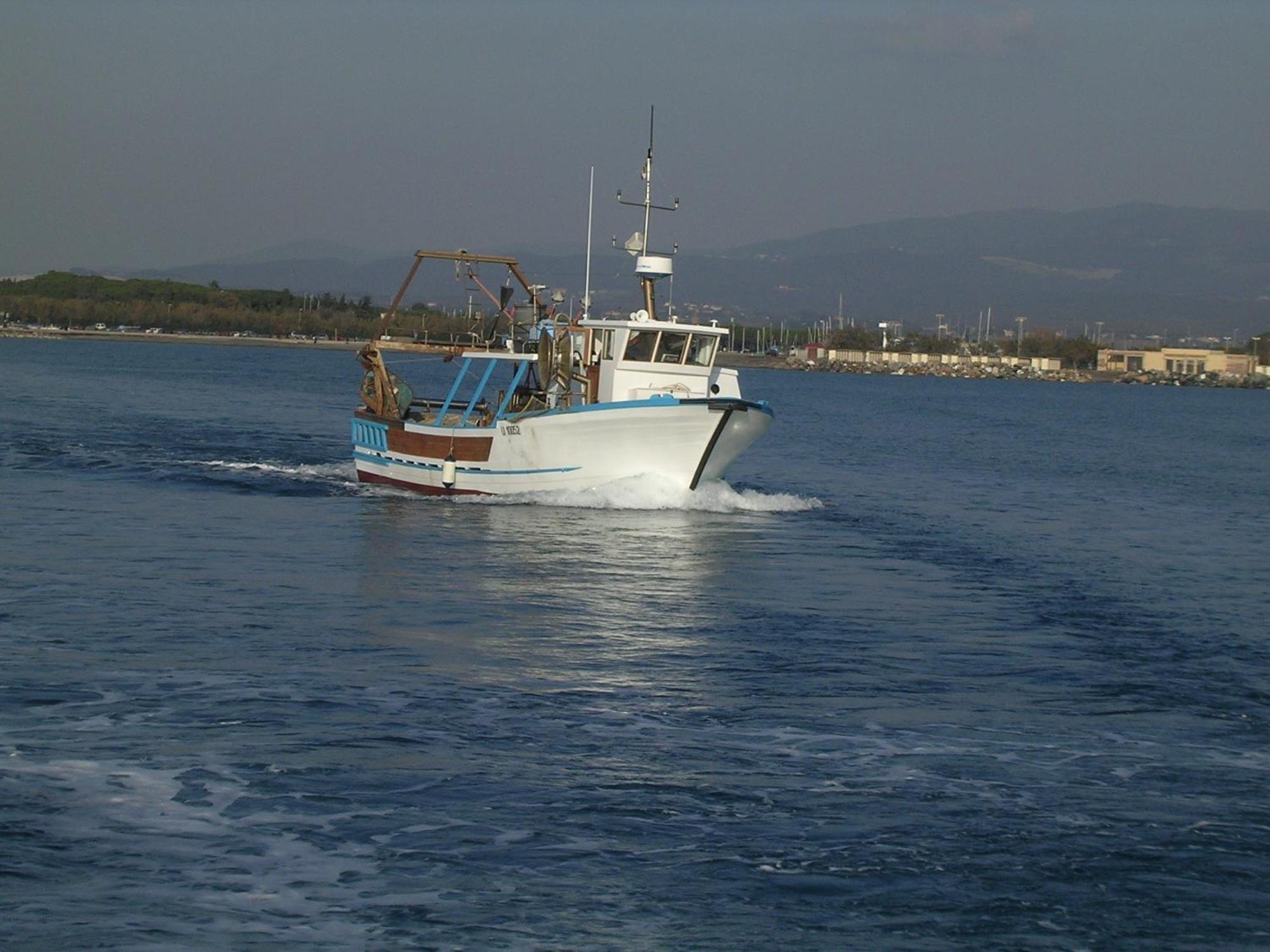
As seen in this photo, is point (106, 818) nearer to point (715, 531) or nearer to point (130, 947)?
point (130, 947)

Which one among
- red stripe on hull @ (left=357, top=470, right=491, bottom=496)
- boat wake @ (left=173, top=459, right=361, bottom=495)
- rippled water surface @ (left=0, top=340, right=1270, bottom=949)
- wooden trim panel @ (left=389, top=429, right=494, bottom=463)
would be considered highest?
wooden trim panel @ (left=389, top=429, right=494, bottom=463)

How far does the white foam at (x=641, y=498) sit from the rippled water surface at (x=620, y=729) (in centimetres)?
12

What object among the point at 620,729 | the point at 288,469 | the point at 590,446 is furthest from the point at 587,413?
the point at 620,729

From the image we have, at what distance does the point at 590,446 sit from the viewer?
34688 millimetres

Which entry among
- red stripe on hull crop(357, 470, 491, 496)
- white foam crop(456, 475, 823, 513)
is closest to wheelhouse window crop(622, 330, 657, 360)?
white foam crop(456, 475, 823, 513)

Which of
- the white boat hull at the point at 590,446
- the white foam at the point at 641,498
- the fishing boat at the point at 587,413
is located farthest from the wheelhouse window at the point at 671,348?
the white foam at the point at 641,498

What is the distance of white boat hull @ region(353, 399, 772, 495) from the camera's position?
111ft

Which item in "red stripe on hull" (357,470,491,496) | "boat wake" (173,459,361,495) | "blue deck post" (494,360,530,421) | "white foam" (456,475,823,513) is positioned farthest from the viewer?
"boat wake" (173,459,361,495)

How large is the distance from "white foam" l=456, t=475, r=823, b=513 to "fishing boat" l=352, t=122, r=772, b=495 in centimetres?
16

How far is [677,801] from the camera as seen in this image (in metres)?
13.5

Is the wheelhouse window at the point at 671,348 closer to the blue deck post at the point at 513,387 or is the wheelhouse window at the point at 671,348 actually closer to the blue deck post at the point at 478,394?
the blue deck post at the point at 513,387

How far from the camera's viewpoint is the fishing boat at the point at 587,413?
34.2 meters

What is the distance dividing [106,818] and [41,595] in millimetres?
10206

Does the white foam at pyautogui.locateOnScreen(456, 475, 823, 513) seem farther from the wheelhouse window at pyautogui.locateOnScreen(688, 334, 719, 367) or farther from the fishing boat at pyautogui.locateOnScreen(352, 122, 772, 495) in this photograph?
the wheelhouse window at pyautogui.locateOnScreen(688, 334, 719, 367)
